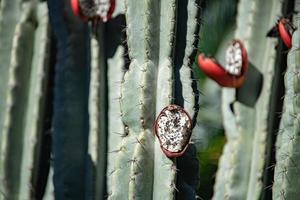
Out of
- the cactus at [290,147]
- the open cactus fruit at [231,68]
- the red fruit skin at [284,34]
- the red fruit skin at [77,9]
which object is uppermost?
the red fruit skin at [77,9]

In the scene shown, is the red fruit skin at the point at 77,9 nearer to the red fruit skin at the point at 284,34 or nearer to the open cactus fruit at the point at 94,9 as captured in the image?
the open cactus fruit at the point at 94,9

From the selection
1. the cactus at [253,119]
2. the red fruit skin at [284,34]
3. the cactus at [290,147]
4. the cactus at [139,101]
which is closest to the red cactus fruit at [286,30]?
the red fruit skin at [284,34]

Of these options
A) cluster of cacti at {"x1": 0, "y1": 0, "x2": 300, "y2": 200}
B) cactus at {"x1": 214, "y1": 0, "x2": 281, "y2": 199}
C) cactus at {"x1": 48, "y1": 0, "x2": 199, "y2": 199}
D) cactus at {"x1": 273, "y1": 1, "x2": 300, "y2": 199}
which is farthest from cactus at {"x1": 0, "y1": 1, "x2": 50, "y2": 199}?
cactus at {"x1": 273, "y1": 1, "x2": 300, "y2": 199}

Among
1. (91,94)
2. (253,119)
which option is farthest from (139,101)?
(253,119)

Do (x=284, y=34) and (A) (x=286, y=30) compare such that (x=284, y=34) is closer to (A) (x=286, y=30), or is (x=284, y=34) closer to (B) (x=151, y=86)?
(A) (x=286, y=30)

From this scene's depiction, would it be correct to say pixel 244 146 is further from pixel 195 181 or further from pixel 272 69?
pixel 195 181

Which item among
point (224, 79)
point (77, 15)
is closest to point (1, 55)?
point (77, 15)

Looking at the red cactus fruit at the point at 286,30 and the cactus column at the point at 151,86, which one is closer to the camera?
the cactus column at the point at 151,86
